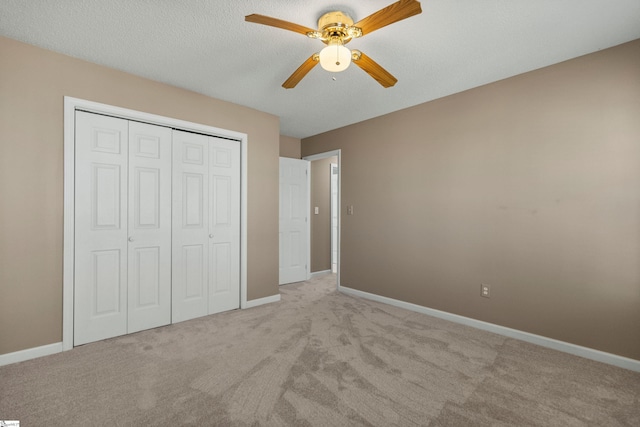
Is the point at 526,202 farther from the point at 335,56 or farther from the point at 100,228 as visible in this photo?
the point at 100,228

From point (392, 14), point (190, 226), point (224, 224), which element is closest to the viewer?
point (392, 14)

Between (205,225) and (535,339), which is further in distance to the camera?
(205,225)

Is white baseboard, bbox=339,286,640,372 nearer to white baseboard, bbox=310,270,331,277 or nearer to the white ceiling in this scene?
white baseboard, bbox=310,270,331,277

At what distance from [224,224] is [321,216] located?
2.38m

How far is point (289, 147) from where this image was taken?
17.3 feet

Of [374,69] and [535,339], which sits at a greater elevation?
[374,69]

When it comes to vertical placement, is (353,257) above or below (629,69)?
below

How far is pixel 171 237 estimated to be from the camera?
10.6ft

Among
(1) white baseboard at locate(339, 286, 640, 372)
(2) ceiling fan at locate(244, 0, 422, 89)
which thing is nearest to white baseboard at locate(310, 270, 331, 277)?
(1) white baseboard at locate(339, 286, 640, 372)

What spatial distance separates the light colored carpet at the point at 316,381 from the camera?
176cm

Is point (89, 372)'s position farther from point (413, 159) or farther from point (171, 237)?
point (413, 159)

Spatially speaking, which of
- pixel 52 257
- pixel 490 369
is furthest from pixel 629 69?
pixel 52 257

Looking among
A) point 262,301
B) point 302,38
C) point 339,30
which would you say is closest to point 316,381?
point 262,301

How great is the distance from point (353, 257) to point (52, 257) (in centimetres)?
342
